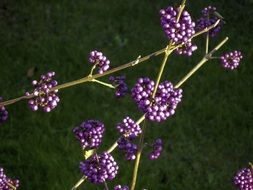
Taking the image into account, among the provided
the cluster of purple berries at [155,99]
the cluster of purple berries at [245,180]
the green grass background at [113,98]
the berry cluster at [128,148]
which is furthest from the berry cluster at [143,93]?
the green grass background at [113,98]

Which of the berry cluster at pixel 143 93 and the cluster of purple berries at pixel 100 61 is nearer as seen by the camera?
the berry cluster at pixel 143 93

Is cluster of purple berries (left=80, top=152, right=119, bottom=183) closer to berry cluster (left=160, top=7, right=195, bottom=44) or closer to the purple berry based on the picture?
the purple berry

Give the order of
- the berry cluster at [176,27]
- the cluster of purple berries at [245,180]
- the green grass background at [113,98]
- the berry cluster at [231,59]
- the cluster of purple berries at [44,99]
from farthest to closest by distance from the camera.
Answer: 1. the green grass background at [113,98]
2. the berry cluster at [231,59]
3. the cluster of purple berries at [245,180]
4. the cluster of purple berries at [44,99]
5. the berry cluster at [176,27]

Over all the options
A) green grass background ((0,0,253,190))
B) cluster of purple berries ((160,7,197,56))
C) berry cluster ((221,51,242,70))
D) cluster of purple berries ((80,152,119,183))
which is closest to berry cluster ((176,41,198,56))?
cluster of purple berries ((160,7,197,56))

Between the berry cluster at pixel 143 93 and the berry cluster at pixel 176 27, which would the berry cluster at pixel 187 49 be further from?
the berry cluster at pixel 143 93

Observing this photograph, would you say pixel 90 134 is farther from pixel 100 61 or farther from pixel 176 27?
pixel 176 27

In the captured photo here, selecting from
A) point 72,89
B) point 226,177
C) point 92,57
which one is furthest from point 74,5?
point 92,57
